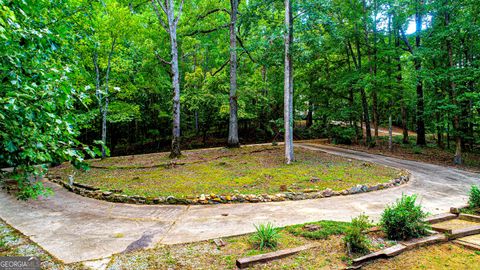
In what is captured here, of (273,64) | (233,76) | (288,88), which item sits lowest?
(288,88)

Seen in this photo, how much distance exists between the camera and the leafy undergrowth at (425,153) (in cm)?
1317

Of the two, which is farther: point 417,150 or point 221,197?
point 417,150

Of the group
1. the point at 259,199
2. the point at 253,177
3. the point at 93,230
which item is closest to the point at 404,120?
the point at 253,177

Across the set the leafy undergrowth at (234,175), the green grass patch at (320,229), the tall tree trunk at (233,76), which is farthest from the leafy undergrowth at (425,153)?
the green grass patch at (320,229)

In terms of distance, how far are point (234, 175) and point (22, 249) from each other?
243 inches

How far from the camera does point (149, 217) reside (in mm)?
5816

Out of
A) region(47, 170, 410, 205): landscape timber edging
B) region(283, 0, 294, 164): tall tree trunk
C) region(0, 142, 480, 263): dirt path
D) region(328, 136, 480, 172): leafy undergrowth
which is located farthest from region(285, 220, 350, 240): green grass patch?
region(328, 136, 480, 172): leafy undergrowth

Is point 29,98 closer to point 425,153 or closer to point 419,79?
point 419,79

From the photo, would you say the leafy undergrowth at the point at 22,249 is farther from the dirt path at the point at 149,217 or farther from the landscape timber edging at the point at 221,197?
the landscape timber edging at the point at 221,197

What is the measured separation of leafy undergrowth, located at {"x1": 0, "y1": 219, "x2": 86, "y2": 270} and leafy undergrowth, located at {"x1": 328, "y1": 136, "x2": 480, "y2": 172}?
15.6 m

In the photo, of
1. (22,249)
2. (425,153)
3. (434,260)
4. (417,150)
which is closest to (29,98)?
(22,249)

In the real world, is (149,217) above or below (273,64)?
below

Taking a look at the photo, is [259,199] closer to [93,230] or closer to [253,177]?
[253,177]

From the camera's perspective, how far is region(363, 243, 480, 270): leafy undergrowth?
353 centimetres
